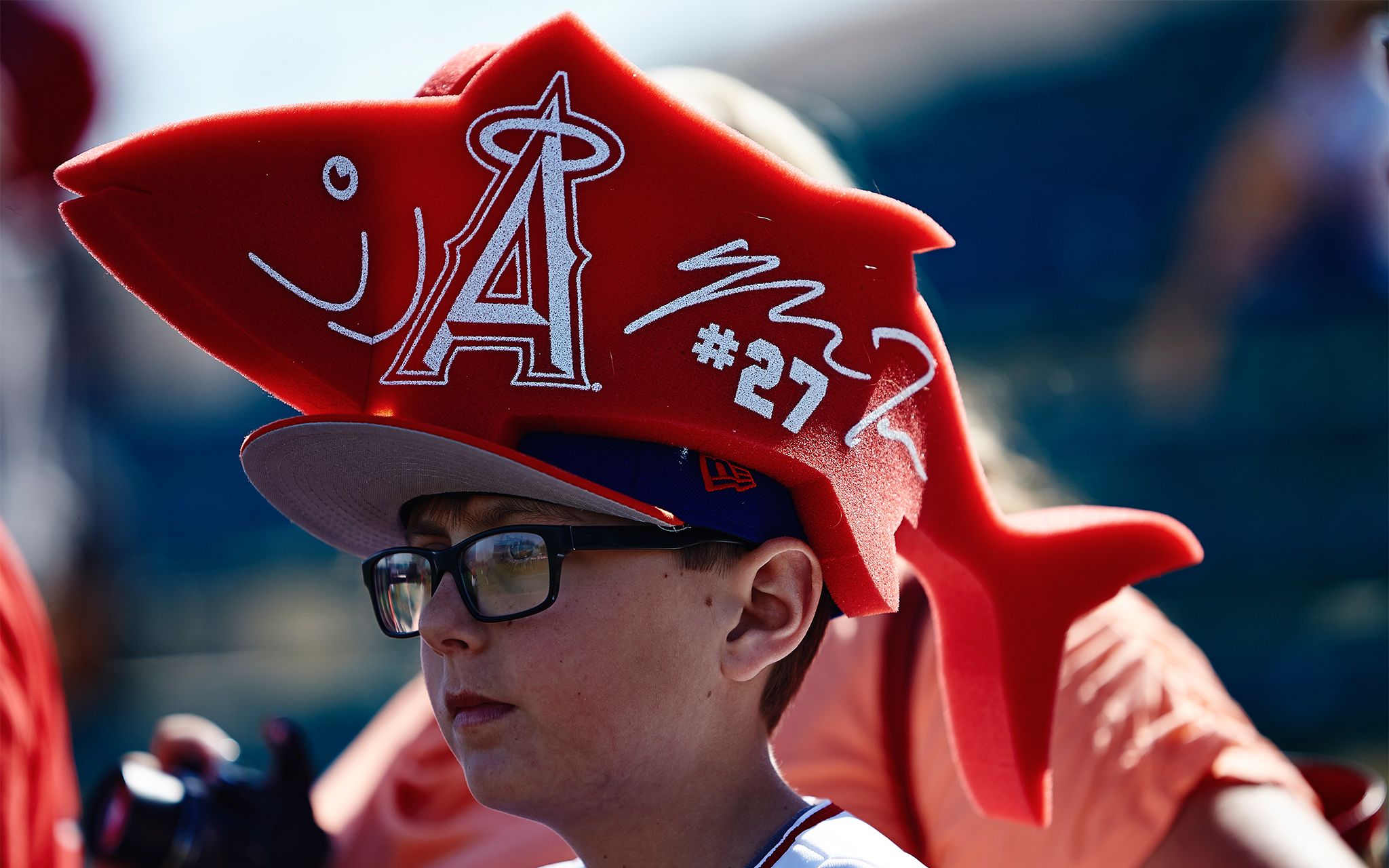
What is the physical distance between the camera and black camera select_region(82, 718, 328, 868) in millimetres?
1716

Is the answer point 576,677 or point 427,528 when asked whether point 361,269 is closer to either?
point 427,528

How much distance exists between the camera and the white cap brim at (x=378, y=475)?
3.55ft

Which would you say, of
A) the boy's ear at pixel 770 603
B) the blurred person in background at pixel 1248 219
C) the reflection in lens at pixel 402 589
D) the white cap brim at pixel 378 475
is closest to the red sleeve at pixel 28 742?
the white cap brim at pixel 378 475

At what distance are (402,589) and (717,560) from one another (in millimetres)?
341

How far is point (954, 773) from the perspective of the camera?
4.82 feet

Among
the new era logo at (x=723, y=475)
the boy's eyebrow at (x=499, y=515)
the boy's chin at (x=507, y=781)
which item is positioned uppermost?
the new era logo at (x=723, y=475)

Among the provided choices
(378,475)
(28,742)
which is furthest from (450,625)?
(28,742)

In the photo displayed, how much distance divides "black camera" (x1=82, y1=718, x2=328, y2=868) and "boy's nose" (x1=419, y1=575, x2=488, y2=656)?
808 millimetres

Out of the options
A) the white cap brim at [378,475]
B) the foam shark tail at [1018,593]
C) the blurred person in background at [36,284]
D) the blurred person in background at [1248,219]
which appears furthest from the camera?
the blurred person in background at [36,284]

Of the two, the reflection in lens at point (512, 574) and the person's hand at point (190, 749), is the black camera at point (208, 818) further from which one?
the reflection in lens at point (512, 574)

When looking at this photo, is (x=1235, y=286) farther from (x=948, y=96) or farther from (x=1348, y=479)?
(x=948, y=96)

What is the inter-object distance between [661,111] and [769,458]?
35 centimetres

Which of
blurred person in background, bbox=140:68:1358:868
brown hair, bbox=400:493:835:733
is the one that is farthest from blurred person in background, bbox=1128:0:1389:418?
brown hair, bbox=400:493:835:733

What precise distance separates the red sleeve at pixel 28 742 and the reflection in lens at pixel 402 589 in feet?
3.65
